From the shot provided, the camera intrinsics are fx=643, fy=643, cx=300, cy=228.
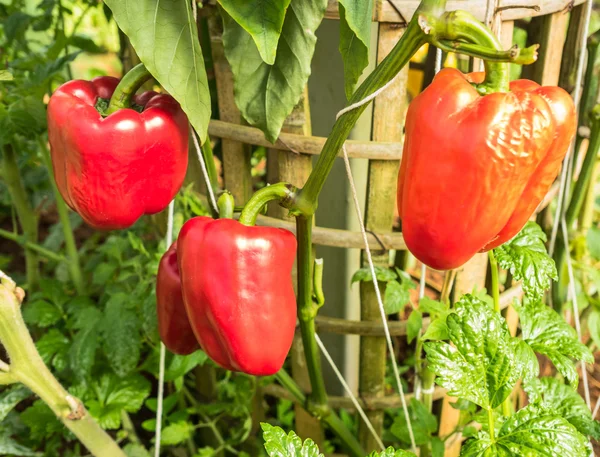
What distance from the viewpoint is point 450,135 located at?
1.80 ft

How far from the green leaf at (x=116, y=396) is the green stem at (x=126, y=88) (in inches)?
25.9

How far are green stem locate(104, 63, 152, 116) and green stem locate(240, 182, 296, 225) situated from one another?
0.17m

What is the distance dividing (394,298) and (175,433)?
1.64ft

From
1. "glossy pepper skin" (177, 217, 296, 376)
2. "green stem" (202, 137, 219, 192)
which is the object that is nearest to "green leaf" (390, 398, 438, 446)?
"glossy pepper skin" (177, 217, 296, 376)

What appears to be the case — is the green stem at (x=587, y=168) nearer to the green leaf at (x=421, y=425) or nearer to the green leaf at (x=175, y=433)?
the green leaf at (x=421, y=425)

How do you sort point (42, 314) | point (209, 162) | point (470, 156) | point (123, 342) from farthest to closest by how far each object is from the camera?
point (42, 314) → point (123, 342) → point (209, 162) → point (470, 156)

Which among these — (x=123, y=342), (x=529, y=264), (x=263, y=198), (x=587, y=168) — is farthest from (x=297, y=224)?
(x=587, y=168)

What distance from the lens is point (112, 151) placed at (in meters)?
0.66

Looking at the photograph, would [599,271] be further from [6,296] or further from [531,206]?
[6,296]

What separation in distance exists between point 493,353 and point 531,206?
17 cm

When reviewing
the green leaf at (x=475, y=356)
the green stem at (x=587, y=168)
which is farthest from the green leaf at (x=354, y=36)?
the green stem at (x=587, y=168)

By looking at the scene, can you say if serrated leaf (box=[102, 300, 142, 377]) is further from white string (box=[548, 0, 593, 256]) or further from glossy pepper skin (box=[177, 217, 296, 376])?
white string (box=[548, 0, 593, 256])

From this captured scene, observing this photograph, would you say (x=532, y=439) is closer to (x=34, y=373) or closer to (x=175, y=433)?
(x=34, y=373)

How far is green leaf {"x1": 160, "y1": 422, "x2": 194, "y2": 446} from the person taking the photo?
118 cm
